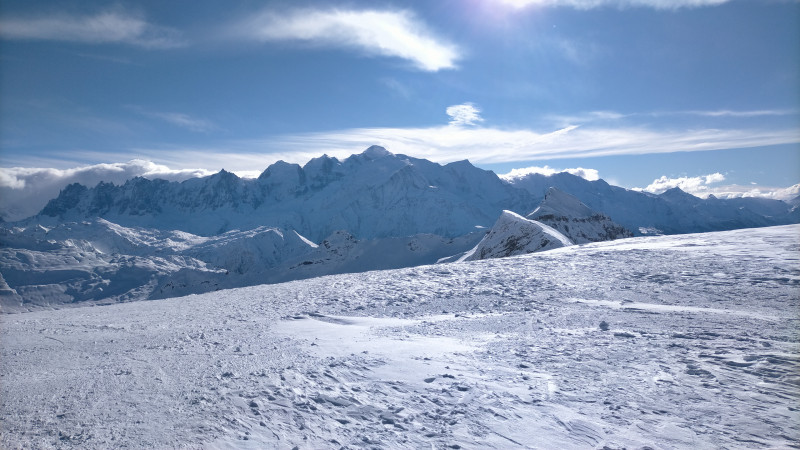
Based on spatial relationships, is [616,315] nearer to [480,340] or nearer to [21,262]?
[480,340]

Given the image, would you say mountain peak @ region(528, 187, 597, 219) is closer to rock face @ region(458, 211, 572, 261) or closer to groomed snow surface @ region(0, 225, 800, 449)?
rock face @ region(458, 211, 572, 261)

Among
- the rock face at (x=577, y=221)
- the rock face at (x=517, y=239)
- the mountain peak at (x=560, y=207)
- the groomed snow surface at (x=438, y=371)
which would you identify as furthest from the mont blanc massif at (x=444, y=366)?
the mountain peak at (x=560, y=207)

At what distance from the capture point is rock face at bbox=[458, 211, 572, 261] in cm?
3272

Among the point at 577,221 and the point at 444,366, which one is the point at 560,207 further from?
the point at 444,366

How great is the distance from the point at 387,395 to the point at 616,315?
22.7 feet

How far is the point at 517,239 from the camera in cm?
3678

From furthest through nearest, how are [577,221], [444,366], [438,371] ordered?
[577,221] < [444,366] < [438,371]

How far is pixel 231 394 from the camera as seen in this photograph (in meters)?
6.29

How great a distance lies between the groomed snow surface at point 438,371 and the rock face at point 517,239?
1912cm

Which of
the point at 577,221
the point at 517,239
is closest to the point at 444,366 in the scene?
the point at 517,239

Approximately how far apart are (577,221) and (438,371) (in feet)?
157

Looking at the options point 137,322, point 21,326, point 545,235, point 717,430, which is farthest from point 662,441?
point 545,235

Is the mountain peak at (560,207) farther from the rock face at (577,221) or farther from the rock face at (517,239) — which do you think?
the rock face at (517,239)

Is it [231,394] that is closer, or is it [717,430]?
[717,430]
